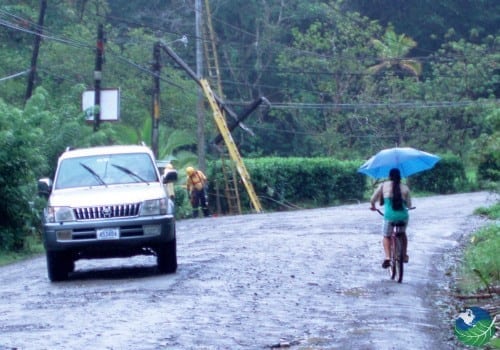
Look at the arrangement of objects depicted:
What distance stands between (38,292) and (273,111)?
4785 cm

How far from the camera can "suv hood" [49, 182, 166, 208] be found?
15000 mm

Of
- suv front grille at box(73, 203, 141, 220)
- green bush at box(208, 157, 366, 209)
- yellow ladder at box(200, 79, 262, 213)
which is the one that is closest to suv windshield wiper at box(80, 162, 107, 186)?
suv front grille at box(73, 203, 141, 220)

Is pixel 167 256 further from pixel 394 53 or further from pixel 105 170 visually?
pixel 394 53

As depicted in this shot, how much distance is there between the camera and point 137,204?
14977 mm

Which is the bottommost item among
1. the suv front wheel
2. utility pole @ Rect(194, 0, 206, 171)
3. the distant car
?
the suv front wheel

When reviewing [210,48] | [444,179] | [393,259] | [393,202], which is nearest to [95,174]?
[393,202]

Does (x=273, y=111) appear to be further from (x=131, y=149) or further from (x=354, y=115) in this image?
(x=131, y=149)

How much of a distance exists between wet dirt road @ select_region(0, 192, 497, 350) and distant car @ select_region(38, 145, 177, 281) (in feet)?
1.34

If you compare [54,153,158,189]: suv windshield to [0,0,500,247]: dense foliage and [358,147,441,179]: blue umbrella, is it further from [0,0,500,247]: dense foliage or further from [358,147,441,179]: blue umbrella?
Result: [0,0,500,247]: dense foliage

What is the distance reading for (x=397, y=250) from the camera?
1492 centimetres

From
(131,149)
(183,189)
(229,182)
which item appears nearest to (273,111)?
(229,182)

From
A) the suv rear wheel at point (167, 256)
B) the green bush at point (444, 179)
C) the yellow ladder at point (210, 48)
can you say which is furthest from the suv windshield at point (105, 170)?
the green bush at point (444, 179)

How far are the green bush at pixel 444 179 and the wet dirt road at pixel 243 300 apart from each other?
35.0m

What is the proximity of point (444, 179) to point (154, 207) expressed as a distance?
4361cm
